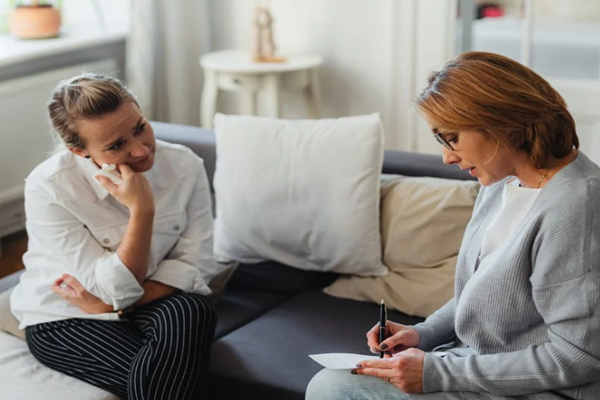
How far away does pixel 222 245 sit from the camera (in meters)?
2.51

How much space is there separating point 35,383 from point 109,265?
308mm

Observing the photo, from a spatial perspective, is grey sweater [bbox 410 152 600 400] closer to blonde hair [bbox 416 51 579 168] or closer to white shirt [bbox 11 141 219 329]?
blonde hair [bbox 416 51 579 168]

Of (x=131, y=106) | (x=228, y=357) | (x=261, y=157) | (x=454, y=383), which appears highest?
(x=131, y=106)

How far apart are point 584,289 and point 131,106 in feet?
3.72

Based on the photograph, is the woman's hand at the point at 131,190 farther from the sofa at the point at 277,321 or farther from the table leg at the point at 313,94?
the table leg at the point at 313,94

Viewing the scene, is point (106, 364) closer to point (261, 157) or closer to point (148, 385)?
point (148, 385)

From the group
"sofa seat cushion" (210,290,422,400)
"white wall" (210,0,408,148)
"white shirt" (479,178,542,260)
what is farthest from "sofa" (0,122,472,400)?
"white wall" (210,0,408,148)

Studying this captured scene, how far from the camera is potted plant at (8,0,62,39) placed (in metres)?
3.59

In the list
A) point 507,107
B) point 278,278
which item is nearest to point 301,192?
point 278,278

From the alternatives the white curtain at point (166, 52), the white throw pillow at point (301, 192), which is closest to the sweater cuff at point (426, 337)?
the white throw pillow at point (301, 192)

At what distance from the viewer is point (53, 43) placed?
355 centimetres

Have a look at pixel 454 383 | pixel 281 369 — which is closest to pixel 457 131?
pixel 454 383

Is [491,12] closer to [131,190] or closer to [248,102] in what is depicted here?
[248,102]

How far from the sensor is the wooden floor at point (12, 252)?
3340 mm
